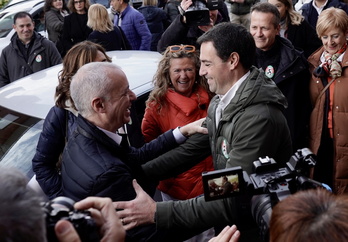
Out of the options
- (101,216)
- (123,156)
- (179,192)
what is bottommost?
(179,192)

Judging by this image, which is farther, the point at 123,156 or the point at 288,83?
the point at 288,83

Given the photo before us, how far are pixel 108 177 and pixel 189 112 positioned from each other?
60.1 inches

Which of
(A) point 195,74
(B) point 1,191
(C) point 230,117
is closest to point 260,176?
(C) point 230,117

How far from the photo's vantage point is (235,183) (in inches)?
76.7

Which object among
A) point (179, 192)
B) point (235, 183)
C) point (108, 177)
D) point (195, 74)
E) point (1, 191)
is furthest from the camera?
point (195, 74)

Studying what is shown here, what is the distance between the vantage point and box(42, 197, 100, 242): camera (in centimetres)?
130

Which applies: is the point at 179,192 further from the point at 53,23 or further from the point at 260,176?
the point at 53,23

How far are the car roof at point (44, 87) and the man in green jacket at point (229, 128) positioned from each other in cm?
118

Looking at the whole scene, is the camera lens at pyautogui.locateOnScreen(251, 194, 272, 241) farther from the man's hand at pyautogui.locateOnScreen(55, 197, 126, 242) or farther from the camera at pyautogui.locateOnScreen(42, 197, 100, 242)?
the camera at pyautogui.locateOnScreen(42, 197, 100, 242)

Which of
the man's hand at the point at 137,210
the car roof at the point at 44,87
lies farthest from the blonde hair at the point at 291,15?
the man's hand at the point at 137,210

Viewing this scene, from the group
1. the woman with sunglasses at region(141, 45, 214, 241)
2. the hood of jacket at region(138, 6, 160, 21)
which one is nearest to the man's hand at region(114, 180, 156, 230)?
the woman with sunglasses at region(141, 45, 214, 241)

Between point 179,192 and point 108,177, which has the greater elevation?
point 108,177

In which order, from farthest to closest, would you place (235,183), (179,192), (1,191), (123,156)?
(179,192) → (123,156) → (235,183) → (1,191)

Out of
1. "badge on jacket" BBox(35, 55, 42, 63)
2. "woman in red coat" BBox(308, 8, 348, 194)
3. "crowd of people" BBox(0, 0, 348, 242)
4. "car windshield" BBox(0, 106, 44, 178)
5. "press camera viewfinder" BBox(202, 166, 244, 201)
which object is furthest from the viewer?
"badge on jacket" BBox(35, 55, 42, 63)
